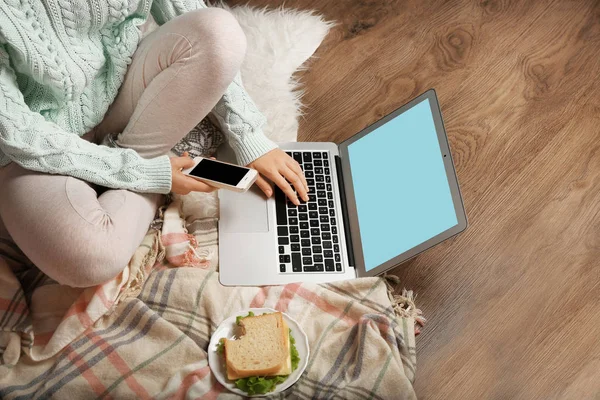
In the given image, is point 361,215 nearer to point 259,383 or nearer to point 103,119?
point 259,383

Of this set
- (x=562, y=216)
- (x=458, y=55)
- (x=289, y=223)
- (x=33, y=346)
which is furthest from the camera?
(x=458, y=55)

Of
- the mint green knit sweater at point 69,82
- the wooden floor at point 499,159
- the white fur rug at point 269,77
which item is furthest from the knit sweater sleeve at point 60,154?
the wooden floor at point 499,159

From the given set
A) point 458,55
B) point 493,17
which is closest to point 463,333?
point 458,55

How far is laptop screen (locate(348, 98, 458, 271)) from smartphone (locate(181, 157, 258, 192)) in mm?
224

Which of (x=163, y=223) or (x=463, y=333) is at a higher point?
(x=163, y=223)

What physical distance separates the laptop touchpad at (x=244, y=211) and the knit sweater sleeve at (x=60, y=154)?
0.14 m

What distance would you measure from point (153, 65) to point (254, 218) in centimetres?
34

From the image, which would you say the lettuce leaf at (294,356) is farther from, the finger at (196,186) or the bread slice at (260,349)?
the finger at (196,186)

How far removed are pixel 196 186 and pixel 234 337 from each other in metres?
0.29

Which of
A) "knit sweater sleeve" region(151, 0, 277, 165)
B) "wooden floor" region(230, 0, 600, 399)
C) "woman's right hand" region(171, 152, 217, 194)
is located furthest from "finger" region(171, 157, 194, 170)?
"wooden floor" region(230, 0, 600, 399)

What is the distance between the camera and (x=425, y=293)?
117 centimetres

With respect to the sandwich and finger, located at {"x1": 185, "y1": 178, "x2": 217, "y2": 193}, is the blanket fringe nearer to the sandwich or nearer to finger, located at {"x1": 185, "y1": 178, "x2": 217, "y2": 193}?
the sandwich

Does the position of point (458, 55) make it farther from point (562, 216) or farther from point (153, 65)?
point (153, 65)

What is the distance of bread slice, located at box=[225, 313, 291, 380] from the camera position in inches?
38.1
